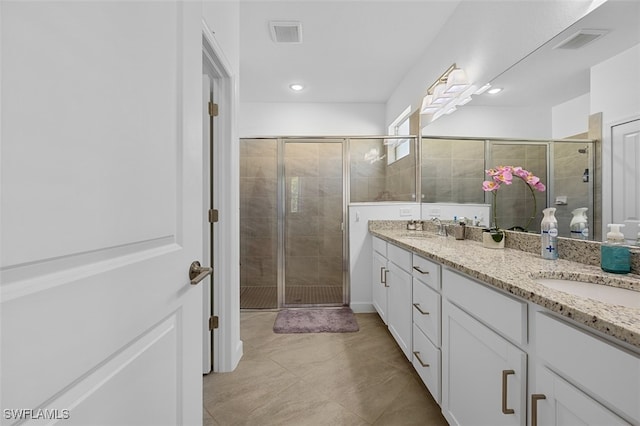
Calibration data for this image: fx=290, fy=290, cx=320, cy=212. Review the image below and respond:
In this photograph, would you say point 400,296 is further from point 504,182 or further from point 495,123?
point 495,123

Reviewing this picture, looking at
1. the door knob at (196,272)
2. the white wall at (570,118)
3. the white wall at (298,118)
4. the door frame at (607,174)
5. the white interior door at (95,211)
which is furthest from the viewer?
the white wall at (298,118)

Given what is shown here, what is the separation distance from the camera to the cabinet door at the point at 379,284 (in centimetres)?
258

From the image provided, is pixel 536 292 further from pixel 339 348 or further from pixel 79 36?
pixel 339 348

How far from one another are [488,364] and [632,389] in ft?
1.66

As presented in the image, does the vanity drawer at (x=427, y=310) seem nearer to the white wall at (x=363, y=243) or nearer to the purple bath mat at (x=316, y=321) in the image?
the purple bath mat at (x=316, y=321)

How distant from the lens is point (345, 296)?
3.25m

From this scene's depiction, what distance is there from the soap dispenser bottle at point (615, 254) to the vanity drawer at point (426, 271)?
0.62 meters

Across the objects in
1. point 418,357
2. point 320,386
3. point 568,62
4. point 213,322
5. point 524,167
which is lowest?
point 320,386

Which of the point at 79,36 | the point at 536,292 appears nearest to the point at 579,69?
the point at 536,292

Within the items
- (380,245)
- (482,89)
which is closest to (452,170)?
(482,89)

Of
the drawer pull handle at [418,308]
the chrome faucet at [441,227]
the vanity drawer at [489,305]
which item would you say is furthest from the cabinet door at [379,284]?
the vanity drawer at [489,305]

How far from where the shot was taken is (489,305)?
1.04 m

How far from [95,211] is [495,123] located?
222cm

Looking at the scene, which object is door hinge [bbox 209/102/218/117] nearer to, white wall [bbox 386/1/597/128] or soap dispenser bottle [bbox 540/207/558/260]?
white wall [bbox 386/1/597/128]
